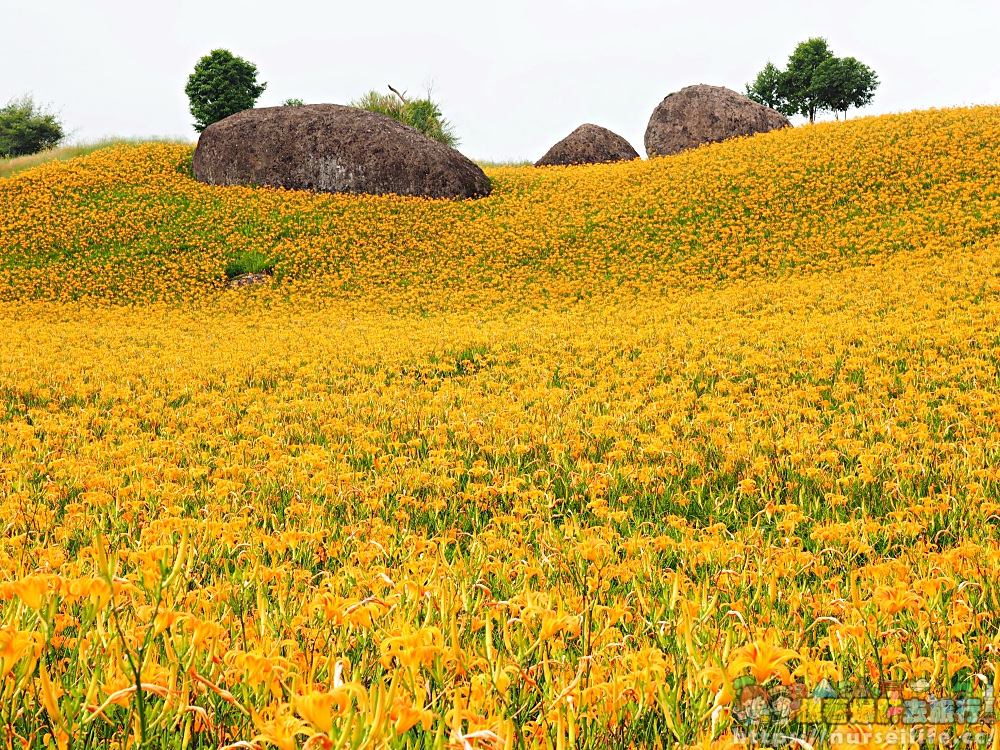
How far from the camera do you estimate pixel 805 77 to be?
175 ft

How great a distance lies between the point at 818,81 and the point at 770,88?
4.61 m

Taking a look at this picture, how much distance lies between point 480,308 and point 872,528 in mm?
13281

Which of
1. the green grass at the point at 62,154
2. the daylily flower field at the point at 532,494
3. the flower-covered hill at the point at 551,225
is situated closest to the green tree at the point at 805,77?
the flower-covered hill at the point at 551,225

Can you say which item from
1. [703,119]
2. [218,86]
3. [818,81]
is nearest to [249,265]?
[703,119]

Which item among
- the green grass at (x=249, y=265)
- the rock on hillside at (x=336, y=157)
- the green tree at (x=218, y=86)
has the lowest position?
the green grass at (x=249, y=265)

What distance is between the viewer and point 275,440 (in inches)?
225

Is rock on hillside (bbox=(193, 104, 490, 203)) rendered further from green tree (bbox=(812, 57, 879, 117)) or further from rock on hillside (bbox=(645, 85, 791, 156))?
green tree (bbox=(812, 57, 879, 117))

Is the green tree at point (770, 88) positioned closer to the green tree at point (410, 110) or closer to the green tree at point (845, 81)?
the green tree at point (845, 81)

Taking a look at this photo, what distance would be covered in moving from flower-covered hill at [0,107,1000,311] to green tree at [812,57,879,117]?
108 ft

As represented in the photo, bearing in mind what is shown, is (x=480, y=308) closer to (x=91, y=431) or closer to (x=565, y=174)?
(x=91, y=431)

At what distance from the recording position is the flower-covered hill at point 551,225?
1667cm

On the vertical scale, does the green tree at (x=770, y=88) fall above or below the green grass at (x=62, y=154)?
above

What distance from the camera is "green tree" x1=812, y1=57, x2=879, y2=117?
51406mm

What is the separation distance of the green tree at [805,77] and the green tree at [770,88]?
397 millimetres
